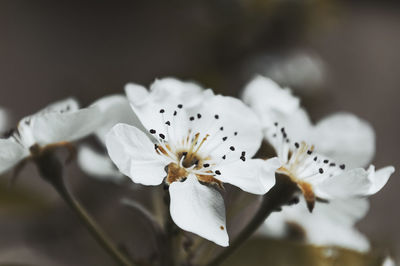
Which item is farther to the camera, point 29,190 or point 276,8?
point 276,8

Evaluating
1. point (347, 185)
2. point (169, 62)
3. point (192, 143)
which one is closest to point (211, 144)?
point (192, 143)

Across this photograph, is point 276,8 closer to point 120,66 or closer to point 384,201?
point 384,201

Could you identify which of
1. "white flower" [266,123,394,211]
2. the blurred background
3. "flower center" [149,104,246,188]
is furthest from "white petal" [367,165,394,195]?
the blurred background

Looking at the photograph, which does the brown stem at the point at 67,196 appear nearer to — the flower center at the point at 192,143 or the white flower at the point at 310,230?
the flower center at the point at 192,143

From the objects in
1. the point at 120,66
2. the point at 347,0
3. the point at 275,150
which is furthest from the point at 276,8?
the point at 347,0

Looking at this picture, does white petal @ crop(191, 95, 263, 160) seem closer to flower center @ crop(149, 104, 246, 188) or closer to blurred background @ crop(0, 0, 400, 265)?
flower center @ crop(149, 104, 246, 188)
